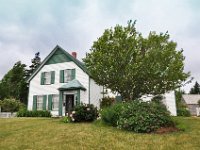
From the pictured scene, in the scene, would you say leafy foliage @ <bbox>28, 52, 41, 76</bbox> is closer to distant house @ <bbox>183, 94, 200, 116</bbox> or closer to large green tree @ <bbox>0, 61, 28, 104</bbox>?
large green tree @ <bbox>0, 61, 28, 104</bbox>

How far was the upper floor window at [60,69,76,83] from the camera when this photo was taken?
25.4 m

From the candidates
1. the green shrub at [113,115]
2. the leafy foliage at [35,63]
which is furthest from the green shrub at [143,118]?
the leafy foliage at [35,63]

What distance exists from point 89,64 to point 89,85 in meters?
7.35

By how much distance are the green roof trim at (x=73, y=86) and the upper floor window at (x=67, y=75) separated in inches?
33.8

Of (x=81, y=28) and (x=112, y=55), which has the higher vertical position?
(x=81, y=28)

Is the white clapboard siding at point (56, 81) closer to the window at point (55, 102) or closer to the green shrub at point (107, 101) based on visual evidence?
the window at point (55, 102)

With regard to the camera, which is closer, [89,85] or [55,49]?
[89,85]

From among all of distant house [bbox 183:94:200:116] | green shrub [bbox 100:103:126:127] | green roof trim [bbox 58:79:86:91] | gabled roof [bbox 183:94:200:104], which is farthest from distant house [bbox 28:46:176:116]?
gabled roof [bbox 183:94:200:104]

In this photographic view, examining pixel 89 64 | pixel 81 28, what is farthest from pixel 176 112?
pixel 81 28

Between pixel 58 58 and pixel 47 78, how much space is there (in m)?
2.52

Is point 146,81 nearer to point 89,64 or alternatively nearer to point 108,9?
point 89,64

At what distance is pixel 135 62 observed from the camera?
16.3 m

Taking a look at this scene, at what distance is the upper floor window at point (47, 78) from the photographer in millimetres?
26594

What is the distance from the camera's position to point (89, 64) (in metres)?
17.2
